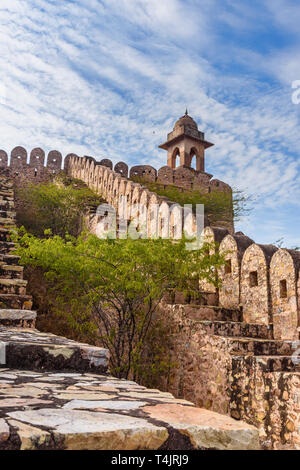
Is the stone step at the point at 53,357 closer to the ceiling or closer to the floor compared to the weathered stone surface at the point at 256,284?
closer to the floor

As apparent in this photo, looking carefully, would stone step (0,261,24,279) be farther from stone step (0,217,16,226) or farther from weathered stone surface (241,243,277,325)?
weathered stone surface (241,243,277,325)

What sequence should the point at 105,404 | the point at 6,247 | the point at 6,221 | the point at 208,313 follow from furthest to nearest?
the point at 6,221, the point at 6,247, the point at 208,313, the point at 105,404

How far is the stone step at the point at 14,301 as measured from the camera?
5699mm

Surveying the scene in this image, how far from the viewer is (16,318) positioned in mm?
4980

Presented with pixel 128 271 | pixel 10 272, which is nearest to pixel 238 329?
pixel 128 271

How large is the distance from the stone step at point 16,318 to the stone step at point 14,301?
0.73m

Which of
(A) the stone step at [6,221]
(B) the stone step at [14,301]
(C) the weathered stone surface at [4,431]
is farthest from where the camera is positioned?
(A) the stone step at [6,221]

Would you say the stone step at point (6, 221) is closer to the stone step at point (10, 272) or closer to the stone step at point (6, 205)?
the stone step at point (6, 205)

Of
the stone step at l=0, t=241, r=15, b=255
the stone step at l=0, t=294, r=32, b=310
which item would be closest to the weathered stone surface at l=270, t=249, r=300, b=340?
the stone step at l=0, t=294, r=32, b=310

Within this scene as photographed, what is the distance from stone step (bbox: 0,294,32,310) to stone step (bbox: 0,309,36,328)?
73 cm

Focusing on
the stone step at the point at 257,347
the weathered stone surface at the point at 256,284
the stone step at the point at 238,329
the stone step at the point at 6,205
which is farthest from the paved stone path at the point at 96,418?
the stone step at the point at 6,205

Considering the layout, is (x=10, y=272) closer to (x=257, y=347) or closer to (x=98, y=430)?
(x=257, y=347)

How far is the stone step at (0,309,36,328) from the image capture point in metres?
4.90

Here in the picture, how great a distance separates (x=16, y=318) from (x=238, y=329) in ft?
9.36
